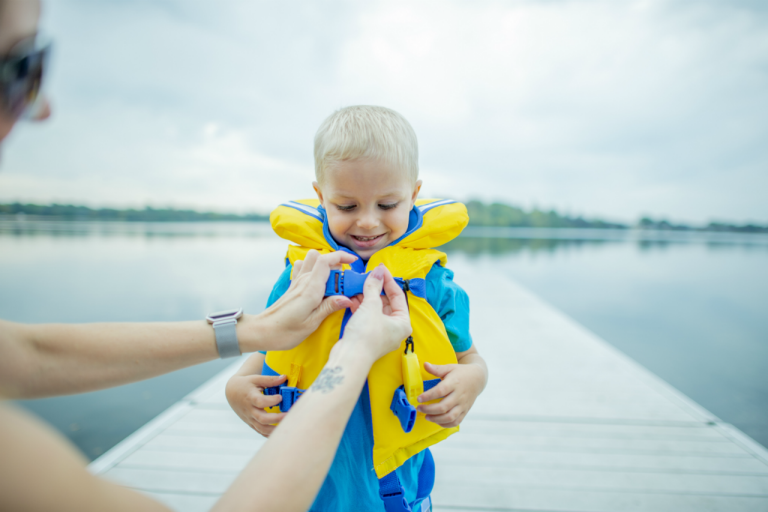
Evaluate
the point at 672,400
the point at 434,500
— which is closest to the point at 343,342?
the point at 434,500

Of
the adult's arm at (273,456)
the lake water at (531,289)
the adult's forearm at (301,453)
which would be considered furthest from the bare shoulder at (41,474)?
the lake water at (531,289)

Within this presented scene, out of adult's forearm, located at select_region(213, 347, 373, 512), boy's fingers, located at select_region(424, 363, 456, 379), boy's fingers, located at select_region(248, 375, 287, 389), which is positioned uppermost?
adult's forearm, located at select_region(213, 347, 373, 512)

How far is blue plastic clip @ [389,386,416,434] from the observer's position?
1.12m

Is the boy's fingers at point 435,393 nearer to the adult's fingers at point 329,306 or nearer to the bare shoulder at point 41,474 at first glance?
the adult's fingers at point 329,306

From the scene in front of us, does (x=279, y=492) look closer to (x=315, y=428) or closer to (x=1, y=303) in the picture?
(x=315, y=428)

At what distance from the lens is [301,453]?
A: 2.23 feet

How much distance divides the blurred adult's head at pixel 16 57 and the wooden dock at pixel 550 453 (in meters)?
2.48

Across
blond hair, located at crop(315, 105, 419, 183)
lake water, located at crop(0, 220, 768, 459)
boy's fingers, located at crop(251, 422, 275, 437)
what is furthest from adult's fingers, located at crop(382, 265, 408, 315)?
lake water, located at crop(0, 220, 768, 459)

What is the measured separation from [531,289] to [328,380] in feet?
40.2

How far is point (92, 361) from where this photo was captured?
1027mm

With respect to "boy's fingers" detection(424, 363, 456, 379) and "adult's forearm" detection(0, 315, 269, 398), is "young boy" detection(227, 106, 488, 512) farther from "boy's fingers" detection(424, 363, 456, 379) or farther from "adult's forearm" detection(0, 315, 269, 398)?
"adult's forearm" detection(0, 315, 269, 398)

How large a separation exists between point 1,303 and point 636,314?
51.6 feet

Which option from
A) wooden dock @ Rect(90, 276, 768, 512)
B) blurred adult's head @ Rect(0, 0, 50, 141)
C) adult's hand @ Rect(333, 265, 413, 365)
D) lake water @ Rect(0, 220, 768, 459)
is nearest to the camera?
blurred adult's head @ Rect(0, 0, 50, 141)

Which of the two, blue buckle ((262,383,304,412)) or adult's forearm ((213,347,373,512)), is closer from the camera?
adult's forearm ((213,347,373,512))
